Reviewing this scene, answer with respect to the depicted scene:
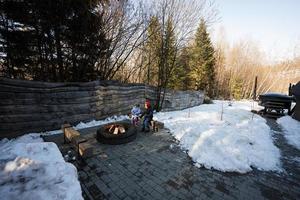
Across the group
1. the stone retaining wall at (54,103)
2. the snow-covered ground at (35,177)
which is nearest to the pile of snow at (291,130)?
the snow-covered ground at (35,177)

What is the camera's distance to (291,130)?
813 centimetres

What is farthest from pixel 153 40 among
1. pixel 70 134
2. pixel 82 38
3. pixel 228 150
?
pixel 228 150

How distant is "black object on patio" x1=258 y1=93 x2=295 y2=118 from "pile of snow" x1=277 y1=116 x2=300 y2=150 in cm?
184

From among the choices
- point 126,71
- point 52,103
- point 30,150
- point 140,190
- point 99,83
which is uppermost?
point 126,71

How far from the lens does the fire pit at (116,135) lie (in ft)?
18.8

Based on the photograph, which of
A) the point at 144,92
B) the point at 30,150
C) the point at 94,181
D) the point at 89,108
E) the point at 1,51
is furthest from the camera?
the point at 144,92

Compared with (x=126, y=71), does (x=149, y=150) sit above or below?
below

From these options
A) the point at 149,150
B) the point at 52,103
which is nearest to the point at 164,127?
the point at 149,150

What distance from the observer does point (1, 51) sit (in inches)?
249

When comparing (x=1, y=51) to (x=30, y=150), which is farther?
(x=1, y=51)

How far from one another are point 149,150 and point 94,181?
2114 mm

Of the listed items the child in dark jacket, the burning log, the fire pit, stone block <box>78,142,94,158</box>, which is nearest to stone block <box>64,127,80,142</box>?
stone block <box>78,142,94,158</box>

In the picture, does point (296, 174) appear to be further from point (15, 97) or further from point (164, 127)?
point (15, 97)

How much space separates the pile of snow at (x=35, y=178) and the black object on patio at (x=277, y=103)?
44.5 feet
